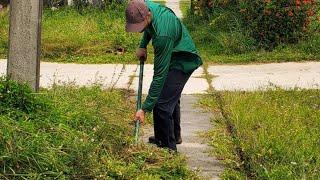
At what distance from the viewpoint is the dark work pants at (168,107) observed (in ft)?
17.2

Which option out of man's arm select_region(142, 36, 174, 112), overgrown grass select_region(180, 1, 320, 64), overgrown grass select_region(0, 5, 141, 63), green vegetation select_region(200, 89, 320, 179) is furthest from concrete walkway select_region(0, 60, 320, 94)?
man's arm select_region(142, 36, 174, 112)

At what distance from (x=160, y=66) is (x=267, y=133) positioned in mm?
1244

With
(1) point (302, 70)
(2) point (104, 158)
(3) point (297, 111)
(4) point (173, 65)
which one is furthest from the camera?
(1) point (302, 70)

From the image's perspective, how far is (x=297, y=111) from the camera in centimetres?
652

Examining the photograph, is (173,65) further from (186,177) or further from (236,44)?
(236,44)

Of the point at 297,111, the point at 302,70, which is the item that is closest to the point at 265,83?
the point at 302,70

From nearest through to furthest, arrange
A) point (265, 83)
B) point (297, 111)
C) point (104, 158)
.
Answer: point (104, 158), point (297, 111), point (265, 83)

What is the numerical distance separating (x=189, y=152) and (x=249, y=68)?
177 inches

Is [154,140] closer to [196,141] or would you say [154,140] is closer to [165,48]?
[196,141]

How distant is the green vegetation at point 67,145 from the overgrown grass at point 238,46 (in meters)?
5.14

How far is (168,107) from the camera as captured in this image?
523cm

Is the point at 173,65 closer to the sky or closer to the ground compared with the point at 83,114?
closer to the sky

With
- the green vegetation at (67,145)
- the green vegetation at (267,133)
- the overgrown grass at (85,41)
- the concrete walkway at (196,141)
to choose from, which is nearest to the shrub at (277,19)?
the overgrown grass at (85,41)

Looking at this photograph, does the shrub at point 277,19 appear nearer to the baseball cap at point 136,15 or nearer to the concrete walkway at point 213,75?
the concrete walkway at point 213,75
